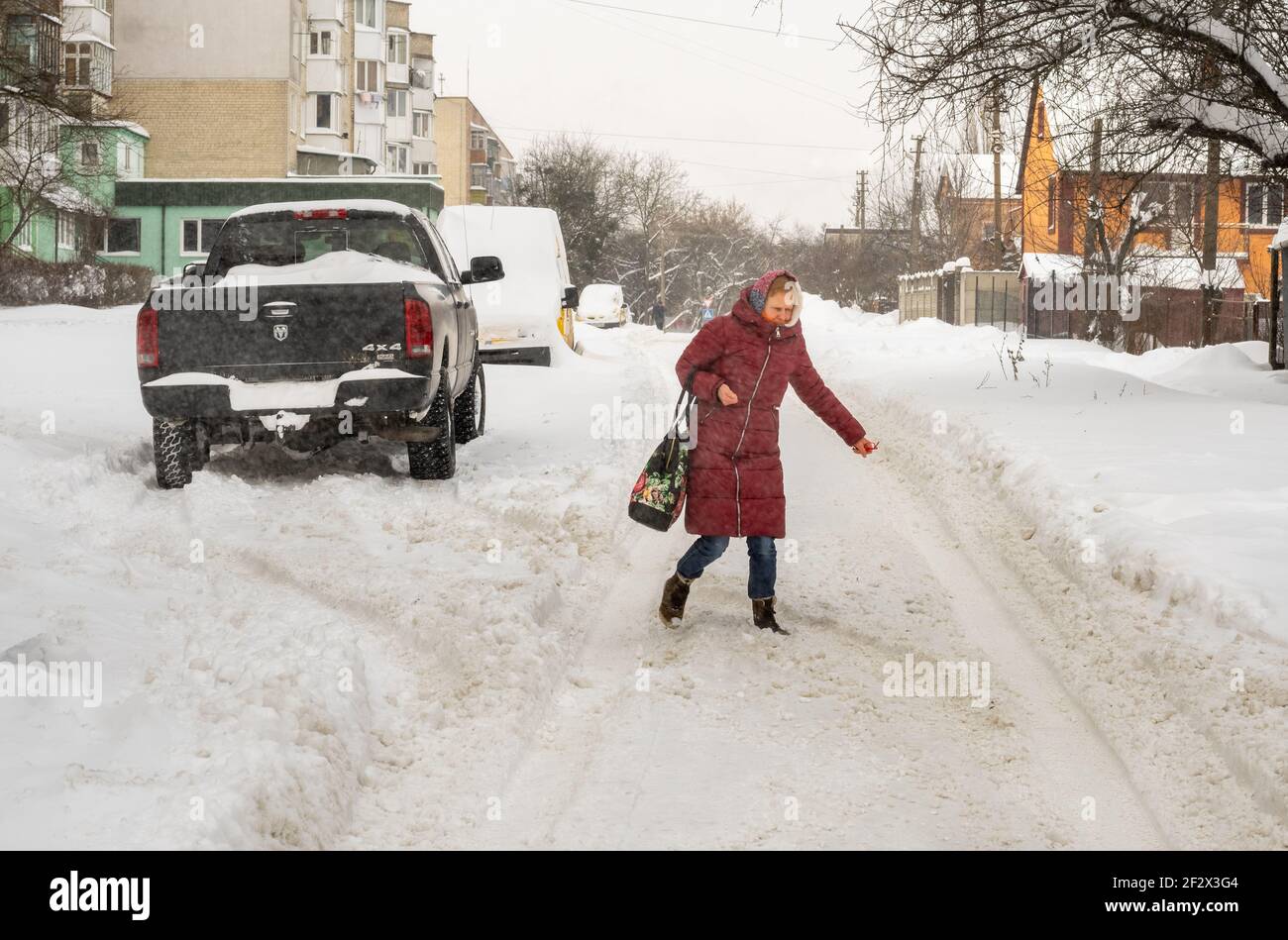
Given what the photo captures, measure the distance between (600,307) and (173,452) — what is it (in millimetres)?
33186

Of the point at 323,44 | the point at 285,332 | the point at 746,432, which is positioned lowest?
the point at 746,432

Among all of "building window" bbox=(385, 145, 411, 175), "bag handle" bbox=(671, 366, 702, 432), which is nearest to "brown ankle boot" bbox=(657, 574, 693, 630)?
"bag handle" bbox=(671, 366, 702, 432)

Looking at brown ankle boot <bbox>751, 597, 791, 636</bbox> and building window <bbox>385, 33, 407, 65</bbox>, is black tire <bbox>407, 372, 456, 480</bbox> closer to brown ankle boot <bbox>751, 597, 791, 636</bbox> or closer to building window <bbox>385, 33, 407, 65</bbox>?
brown ankle boot <bbox>751, 597, 791, 636</bbox>

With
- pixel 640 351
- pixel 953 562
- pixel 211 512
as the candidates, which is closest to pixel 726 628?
pixel 953 562

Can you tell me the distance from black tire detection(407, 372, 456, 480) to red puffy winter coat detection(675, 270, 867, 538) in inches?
132

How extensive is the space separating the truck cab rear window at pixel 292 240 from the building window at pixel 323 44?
161 feet

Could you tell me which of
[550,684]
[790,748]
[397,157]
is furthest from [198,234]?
[790,748]

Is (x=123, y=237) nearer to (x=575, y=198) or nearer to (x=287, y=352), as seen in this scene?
(x=575, y=198)

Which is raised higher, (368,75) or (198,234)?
(368,75)

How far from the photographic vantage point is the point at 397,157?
235 feet

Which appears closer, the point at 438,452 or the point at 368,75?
the point at 438,452

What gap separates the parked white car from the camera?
40.8 m

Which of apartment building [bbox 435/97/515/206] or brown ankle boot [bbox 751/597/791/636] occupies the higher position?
apartment building [bbox 435/97/515/206]
